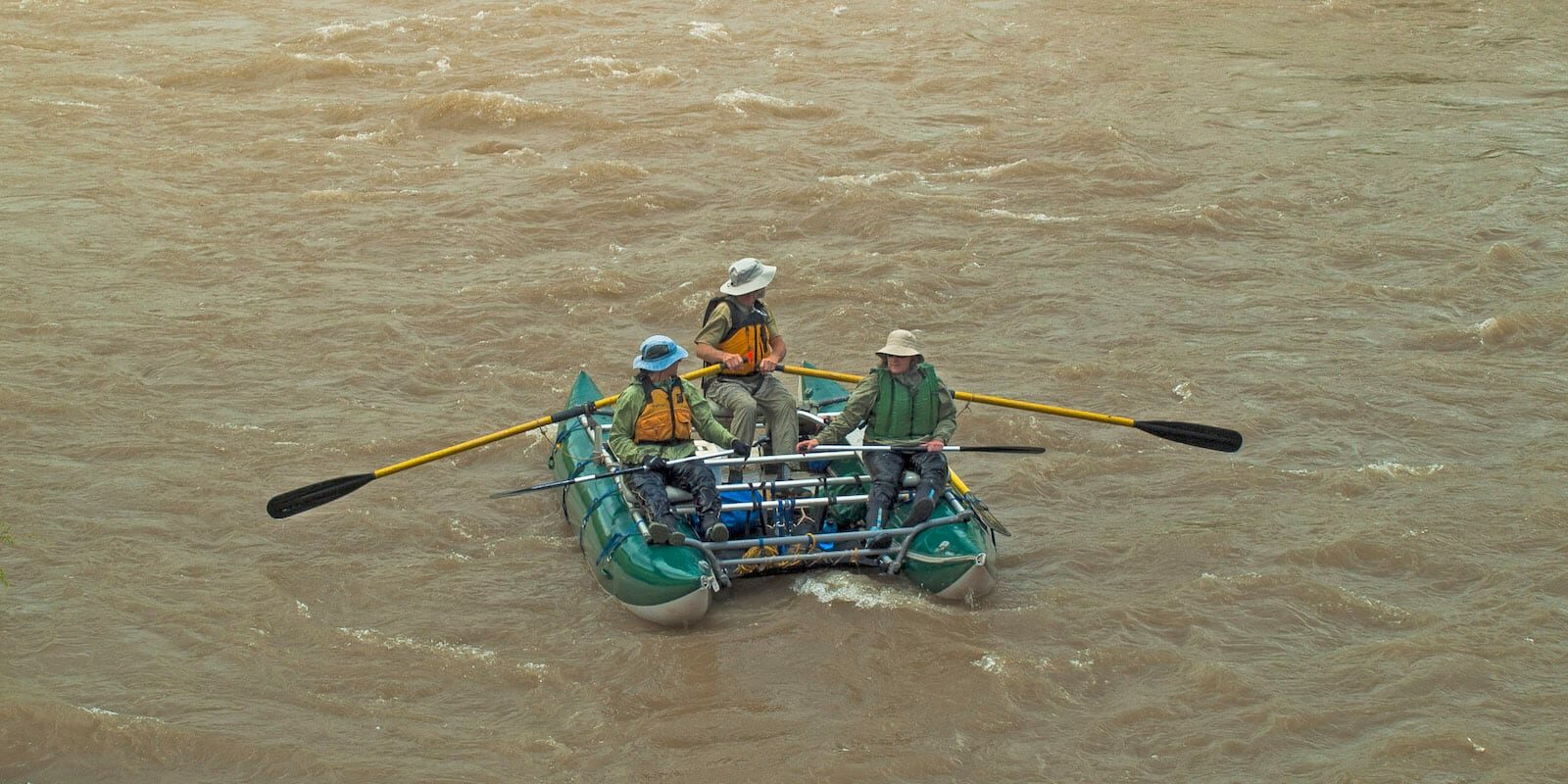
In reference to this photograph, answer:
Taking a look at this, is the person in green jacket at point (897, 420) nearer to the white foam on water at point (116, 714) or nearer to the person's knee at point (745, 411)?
the person's knee at point (745, 411)

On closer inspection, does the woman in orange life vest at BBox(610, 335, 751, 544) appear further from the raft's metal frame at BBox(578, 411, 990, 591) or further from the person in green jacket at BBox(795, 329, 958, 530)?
the person in green jacket at BBox(795, 329, 958, 530)

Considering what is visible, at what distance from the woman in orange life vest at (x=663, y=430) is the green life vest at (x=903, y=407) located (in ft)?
2.31

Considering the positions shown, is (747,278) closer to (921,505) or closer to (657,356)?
(657,356)

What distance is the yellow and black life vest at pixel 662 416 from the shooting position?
26.5 ft

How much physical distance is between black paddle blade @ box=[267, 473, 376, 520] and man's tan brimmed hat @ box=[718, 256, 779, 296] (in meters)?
2.10

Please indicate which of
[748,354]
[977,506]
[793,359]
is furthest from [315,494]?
[793,359]

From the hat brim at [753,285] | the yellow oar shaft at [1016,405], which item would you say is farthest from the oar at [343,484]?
the yellow oar shaft at [1016,405]

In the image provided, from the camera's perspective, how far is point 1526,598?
8.55 m

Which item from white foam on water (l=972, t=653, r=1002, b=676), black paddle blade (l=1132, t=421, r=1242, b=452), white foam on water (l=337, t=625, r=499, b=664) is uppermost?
black paddle blade (l=1132, t=421, r=1242, b=452)

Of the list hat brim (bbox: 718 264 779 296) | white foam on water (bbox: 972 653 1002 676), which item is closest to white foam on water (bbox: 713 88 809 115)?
hat brim (bbox: 718 264 779 296)

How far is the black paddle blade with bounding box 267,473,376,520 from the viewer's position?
8312 mm

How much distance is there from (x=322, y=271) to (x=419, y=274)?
0.82 m

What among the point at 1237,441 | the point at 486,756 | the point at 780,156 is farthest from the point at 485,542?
the point at 780,156

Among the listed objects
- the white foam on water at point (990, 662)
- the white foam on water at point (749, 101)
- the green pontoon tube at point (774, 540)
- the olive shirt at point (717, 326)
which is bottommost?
the white foam on water at point (749, 101)
